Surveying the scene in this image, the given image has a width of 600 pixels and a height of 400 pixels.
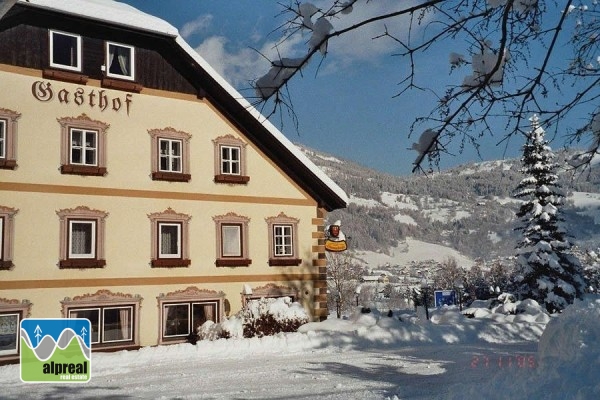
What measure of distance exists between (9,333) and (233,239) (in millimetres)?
7176

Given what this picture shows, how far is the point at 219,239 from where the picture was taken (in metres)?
18.8

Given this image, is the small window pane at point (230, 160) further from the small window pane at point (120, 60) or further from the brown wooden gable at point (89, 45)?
the small window pane at point (120, 60)

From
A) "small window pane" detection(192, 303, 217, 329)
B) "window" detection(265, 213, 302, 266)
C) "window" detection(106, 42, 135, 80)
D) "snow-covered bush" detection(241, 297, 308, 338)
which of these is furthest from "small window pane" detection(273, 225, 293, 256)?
"window" detection(106, 42, 135, 80)

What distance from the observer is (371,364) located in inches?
532

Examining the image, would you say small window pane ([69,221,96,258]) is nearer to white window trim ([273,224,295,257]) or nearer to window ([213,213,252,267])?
window ([213,213,252,267])

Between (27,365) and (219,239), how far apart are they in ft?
22.0

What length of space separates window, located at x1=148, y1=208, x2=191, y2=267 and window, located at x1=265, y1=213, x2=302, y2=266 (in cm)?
308

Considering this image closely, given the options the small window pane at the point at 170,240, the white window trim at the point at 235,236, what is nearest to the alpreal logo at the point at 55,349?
the small window pane at the point at 170,240

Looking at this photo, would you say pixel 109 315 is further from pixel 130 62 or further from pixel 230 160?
pixel 130 62

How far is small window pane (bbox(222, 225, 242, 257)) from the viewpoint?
1912cm

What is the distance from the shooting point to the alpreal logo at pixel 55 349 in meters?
14.0

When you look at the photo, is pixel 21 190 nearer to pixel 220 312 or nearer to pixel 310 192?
pixel 220 312

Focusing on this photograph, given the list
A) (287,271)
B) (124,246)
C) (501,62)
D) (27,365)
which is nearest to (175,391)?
(27,365)

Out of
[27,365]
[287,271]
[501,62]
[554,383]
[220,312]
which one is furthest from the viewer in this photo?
Result: [287,271]
